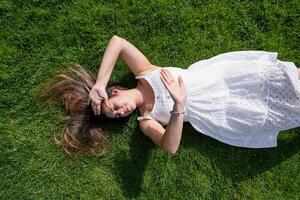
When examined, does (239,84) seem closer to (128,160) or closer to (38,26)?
(128,160)

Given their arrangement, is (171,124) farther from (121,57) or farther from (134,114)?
(121,57)

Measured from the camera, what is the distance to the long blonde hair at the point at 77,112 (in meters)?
3.52

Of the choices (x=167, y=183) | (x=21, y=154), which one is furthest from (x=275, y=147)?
(x=21, y=154)

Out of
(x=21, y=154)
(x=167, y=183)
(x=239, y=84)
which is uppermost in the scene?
(x=239, y=84)

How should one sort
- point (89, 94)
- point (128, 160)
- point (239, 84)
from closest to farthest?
1. point (89, 94)
2. point (239, 84)
3. point (128, 160)

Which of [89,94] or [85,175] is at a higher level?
[89,94]

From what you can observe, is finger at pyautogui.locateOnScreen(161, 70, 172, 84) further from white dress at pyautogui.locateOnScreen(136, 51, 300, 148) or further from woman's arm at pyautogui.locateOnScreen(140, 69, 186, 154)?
white dress at pyautogui.locateOnScreen(136, 51, 300, 148)

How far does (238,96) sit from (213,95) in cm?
20

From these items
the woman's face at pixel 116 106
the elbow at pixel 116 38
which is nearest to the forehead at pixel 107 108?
the woman's face at pixel 116 106

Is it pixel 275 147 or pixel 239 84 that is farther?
pixel 275 147

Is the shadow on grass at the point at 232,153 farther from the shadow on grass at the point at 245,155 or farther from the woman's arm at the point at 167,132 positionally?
the woman's arm at the point at 167,132

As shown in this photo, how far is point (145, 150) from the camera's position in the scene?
385 centimetres

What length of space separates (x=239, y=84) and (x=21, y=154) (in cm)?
189

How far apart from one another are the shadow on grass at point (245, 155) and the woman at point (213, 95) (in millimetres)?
251
